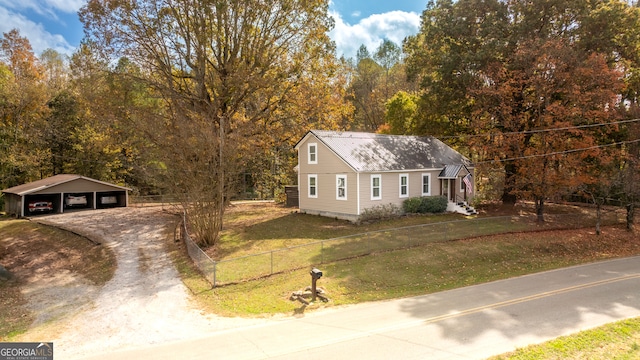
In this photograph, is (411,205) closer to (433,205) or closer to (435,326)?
(433,205)

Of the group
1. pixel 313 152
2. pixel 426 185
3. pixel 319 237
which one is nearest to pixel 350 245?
pixel 319 237

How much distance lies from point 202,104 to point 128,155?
2256 centimetres

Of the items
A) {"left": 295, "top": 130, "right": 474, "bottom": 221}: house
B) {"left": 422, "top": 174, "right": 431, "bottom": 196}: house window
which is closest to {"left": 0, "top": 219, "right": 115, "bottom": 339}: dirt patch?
{"left": 295, "top": 130, "right": 474, "bottom": 221}: house

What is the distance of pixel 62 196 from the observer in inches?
Answer: 1314

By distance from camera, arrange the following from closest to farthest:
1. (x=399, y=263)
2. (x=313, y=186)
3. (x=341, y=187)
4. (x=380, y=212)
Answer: (x=399, y=263) → (x=380, y=212) → (x=341, y=187) → (x=313, y=186)

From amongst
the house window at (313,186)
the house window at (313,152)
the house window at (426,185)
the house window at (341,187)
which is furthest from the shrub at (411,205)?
the house window at (313,152)

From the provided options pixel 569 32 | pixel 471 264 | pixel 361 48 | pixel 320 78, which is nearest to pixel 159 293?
pixel 471 264

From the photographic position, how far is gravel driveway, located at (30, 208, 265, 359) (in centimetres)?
991

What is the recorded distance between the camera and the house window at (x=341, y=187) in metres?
25.5

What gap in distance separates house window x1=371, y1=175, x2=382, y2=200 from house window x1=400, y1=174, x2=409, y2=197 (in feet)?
7.07

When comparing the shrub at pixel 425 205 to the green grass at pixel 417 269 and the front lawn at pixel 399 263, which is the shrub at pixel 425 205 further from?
the green grass at pixel 417 269

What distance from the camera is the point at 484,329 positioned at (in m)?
9.77

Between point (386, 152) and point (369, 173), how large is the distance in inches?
150

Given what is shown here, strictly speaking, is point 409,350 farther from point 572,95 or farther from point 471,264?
point 572,95
